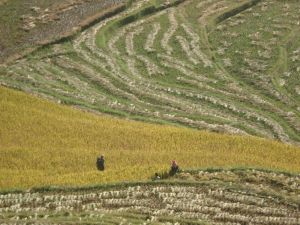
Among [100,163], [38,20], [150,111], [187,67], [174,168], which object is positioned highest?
[38,20]

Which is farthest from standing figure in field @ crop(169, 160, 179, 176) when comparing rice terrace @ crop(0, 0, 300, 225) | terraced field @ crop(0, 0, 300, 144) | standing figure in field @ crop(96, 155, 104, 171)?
terraced field @ crop(0, 0, 300, 144)

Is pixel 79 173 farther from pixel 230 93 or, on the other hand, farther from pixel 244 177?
pixel 230 93

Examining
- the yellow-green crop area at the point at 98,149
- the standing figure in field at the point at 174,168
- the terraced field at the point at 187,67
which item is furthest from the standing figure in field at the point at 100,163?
the terraced field at the point at 187,67

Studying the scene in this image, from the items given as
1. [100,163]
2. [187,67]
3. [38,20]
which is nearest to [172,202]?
[100,163]

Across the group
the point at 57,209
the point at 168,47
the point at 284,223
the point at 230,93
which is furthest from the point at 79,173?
the point at 168,47

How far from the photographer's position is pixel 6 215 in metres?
38.8

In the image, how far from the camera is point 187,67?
78.8 metres

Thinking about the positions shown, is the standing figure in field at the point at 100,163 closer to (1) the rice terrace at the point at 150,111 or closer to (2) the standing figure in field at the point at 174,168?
(1) the rice terrace at the point at 150,111

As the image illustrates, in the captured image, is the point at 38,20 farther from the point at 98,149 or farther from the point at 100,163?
the point at 100,163

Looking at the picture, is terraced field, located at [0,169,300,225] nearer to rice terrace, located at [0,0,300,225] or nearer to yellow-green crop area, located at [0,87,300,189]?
rice terrace, located at [0,0,300,225]

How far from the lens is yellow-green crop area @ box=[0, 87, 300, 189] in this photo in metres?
45.7

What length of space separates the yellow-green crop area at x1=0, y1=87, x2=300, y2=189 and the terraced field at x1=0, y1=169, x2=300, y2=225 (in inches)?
71.3

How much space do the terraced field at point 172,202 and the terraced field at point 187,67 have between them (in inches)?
603

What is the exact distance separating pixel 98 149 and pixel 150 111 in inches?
558
